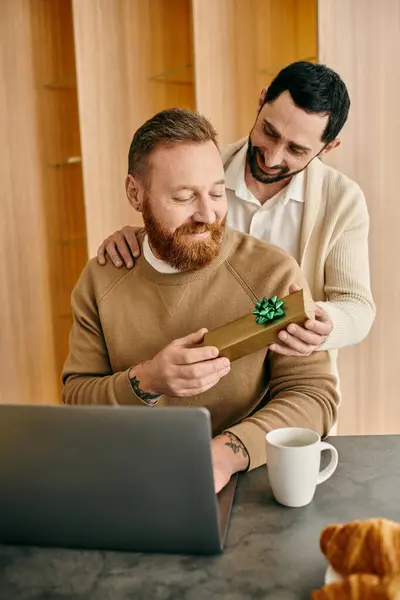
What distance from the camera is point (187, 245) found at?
1.38 meters

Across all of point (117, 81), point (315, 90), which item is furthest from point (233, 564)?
point (117, 81)

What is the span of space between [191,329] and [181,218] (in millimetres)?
253

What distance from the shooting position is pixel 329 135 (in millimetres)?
1791

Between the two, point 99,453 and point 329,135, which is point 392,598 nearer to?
point 99,453

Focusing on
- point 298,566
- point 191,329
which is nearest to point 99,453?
point 298,566

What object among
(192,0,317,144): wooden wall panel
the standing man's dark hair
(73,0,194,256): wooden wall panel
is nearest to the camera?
the standing man's dark hair

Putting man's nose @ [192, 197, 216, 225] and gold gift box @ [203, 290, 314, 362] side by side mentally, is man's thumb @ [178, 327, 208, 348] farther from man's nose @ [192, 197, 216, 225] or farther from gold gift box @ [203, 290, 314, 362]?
man's nose @ [192, 197, 216, 225]

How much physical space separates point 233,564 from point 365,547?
204 mm

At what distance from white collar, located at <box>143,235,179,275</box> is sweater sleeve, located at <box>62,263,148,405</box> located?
0.52ft

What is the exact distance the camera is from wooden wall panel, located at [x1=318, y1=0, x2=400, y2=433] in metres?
2.27

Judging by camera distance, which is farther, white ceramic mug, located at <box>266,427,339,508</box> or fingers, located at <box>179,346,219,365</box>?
fingers, located at <box>179,346,219,365</box>

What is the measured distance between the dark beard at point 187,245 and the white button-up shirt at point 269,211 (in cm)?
54

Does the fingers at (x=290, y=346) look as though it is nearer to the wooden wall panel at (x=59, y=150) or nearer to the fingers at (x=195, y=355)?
the fingers at (x=195, y=355)

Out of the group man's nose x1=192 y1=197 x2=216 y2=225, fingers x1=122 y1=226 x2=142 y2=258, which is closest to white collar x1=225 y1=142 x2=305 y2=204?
fingers x1=122 y1=226 x2=142 y2=258
